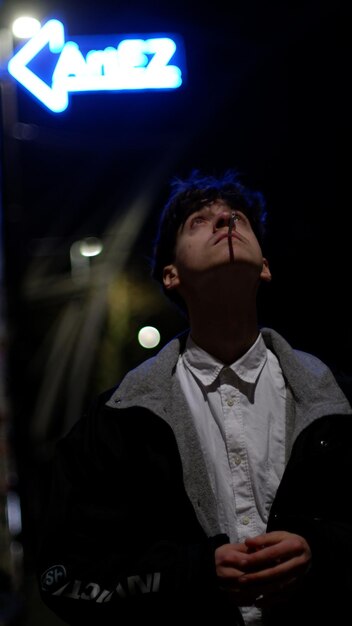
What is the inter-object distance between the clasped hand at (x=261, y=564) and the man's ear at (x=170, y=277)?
82 centimetres

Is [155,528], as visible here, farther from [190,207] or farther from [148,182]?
[148,182]

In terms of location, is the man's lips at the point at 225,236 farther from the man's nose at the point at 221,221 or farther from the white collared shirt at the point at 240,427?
the white collared shirt at the point at 240,427

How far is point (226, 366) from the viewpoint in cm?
168

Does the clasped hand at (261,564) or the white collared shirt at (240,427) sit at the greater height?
the white collared shirt at (240,427)

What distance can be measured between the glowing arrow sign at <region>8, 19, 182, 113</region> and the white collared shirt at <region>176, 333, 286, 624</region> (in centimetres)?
142

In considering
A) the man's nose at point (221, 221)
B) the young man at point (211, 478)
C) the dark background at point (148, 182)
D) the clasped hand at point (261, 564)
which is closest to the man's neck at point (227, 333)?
the young man at point (211, 478)

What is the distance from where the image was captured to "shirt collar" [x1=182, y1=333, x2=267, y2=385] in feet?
5.47

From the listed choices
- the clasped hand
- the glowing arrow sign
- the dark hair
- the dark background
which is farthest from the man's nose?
the glowing arrow sign

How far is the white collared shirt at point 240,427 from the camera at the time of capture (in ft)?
4.96

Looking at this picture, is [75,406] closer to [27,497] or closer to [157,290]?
[27,497]

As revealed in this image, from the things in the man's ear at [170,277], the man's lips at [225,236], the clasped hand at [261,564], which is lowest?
the clasped hand at [261,564]

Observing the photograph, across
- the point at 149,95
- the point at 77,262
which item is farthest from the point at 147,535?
the point at 149,95

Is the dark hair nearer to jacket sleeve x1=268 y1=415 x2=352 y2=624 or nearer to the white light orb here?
the white light orb

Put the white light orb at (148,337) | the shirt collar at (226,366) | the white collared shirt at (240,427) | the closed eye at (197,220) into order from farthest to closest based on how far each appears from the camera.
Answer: the white light orb at (148,337) → the closed eye at (197,220) → the shirt collar at (226,366) → the white collared shirt at (240,427)
